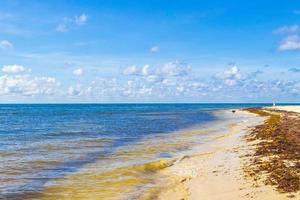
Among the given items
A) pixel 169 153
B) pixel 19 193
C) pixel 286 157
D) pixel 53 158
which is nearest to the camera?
pixel 19 193

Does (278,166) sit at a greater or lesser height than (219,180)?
greater

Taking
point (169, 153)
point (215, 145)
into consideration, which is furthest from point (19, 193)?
point (215, 145)

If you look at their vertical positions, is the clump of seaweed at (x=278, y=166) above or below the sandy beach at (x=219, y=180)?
→ above

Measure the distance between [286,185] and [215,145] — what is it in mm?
16320

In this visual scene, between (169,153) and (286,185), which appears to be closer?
(286,185)

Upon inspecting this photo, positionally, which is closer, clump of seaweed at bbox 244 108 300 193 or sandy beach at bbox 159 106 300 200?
sandy beach at bbox 159 106 300 200

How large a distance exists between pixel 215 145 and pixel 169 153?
5.21 m

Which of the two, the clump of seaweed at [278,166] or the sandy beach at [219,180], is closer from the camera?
the sandy beach at [219,180]

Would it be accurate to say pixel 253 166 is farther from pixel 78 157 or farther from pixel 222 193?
pixel 78 157

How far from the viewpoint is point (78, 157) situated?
984 inches

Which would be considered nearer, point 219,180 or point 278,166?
point 219,180

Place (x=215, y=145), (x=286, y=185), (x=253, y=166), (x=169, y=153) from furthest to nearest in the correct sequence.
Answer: (x=215, y=145) → (x=169, y=153) → (x=253, y=166) → (x=286, y=185)

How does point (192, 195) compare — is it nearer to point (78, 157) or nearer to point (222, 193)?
point (222, 193)

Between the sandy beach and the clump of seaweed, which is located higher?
the clump of seaweed
